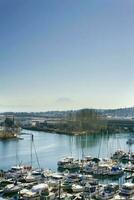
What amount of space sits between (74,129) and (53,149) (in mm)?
22412

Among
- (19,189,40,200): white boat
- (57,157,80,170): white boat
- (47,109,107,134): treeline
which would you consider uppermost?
(47,109,107,134): treeline

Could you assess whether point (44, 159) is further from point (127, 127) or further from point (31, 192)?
point (127, 127)

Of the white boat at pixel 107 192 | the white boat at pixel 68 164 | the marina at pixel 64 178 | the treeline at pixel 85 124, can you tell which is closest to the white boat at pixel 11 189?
the marina at pixel 64 178

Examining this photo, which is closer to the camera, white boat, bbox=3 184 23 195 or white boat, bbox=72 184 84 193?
white boat, bbox=3 184 23 195

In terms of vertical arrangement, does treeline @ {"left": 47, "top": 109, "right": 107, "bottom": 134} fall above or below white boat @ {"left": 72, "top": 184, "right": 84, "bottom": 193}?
above

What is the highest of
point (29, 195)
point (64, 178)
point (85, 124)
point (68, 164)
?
point (85, 124)

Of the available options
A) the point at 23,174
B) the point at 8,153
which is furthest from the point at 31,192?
the point at 8,153

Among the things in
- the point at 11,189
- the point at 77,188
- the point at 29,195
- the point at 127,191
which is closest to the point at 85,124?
the point at 77,188

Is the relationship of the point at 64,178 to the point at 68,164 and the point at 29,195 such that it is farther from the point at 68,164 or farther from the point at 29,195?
the point at 68,164

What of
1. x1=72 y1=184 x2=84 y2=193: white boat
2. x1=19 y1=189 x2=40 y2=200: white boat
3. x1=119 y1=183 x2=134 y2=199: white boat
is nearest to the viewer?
x1=19 y1=189 x2=40 y2=200: white boat

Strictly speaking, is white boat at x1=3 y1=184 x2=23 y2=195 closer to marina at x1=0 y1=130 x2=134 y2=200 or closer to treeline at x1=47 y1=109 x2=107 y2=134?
marina at x1=0 y1=130 x2=134 y2=200

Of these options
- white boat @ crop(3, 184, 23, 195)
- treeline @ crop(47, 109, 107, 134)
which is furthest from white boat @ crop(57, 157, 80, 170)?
treeline @ crop(47, 109, 107, 134)

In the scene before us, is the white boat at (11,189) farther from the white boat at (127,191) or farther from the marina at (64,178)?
the white boat at (127,191)

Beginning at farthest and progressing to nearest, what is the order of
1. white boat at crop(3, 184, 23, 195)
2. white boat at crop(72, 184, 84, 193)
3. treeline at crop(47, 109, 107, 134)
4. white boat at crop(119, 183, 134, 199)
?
treeline at crop(47, 109, 107, 134)
white boat at crop(72, 184, 84, 193)
white boat at crop(3, 184, 23, 195)
white boat at crop(119, 183, 134, 199)
